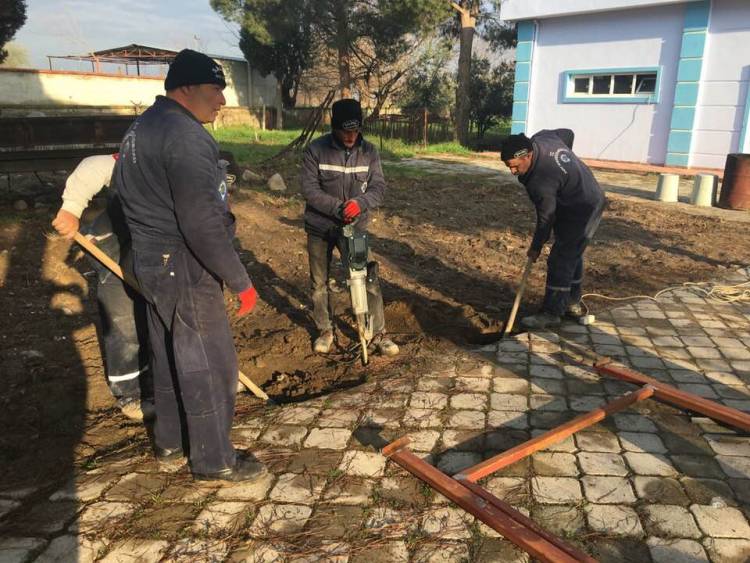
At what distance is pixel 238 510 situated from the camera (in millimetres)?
2691

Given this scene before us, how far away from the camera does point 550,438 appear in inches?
121

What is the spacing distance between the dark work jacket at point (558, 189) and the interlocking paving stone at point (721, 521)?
8.25 feet

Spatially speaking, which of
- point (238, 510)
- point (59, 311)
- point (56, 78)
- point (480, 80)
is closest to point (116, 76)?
point (56, 78)

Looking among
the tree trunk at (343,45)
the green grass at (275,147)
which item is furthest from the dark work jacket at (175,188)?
the tree trunk at (343,45)

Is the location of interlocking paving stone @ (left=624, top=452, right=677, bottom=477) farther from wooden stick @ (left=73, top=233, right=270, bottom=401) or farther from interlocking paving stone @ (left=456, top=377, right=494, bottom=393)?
wooden stick @ (left=73, top=233, right=270, bottom=401)

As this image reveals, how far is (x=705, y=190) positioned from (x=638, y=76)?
6.30 metres

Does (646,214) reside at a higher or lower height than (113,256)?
lower

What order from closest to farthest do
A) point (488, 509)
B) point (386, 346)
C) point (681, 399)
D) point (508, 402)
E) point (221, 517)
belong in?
point (488, 509) < point (221, 517) < point (681, 399) < point (508, 402) < point (386, 346)

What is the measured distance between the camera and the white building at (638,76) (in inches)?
550

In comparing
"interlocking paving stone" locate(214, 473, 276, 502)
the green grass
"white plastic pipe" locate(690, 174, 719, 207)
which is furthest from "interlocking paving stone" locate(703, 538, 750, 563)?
the green grass

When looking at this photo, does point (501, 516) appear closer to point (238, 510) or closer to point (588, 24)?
point (238, 510)

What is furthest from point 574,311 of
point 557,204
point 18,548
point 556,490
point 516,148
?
point 18,548

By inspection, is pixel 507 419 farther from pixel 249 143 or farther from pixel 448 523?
pixel 249 143

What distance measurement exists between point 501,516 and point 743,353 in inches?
117
